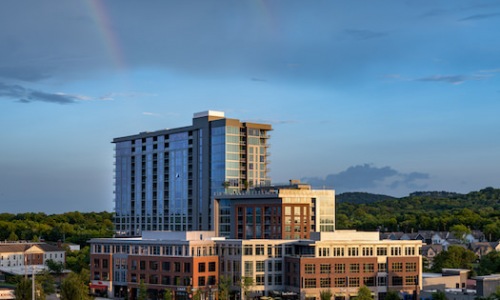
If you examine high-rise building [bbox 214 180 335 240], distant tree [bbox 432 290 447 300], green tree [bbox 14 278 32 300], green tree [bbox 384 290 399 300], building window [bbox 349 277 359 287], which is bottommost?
green tree [bbox 384 290 399 300]

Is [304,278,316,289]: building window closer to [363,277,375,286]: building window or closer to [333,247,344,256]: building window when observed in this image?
[333,247,344,256]: building window

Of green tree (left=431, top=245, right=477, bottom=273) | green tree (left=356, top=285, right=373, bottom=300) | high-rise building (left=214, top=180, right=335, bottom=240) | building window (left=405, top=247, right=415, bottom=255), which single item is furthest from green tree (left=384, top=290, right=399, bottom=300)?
green tree (left=431, top=245, right=477, bottom=273)

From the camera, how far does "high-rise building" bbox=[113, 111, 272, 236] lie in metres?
158

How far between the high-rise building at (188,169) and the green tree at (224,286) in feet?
127

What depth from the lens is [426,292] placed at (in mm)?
116250

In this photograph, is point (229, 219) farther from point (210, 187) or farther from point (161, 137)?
point (161, 137)

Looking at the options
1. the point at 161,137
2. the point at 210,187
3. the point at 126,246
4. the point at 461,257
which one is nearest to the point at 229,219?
the point at 210,187

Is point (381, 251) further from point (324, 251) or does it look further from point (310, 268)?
point (310, 268)

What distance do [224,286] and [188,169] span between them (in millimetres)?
55823

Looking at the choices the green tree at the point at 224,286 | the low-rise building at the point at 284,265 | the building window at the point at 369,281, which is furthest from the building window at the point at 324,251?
the green tree at the point at 224,286

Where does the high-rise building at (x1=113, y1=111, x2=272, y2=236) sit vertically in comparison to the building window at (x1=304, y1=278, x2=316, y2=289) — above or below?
above

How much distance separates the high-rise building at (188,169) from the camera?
15775cm

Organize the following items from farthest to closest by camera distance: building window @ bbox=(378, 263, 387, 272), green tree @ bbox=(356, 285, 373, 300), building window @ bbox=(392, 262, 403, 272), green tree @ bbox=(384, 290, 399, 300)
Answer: building window @ bbox=(392, 262, 403, 272)
building window @ bbox=(378, 263, 387, 272)
green tree @ bbox=(384, 290, 399, 300)
green tree @ bbox=(356, 285, 373, 300)

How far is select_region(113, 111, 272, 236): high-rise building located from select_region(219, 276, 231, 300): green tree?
3867cm
